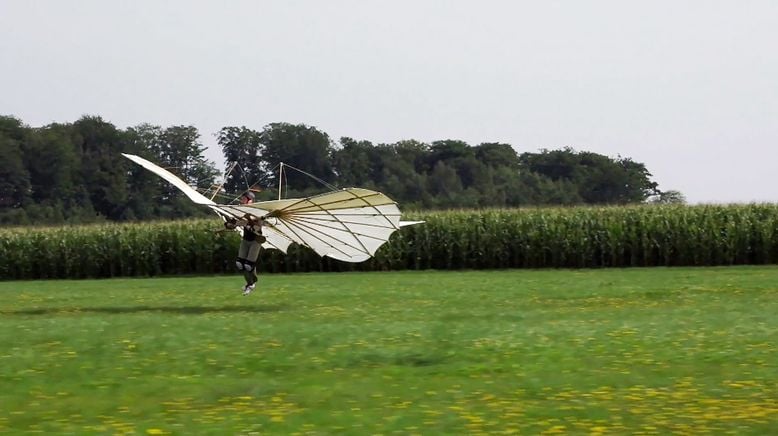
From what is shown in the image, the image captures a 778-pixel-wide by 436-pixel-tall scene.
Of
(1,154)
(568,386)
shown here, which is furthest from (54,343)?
(1,154)

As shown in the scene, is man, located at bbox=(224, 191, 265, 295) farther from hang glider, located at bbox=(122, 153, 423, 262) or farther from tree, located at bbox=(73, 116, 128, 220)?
tree, located at bbox=(73, 116, 128, 220)

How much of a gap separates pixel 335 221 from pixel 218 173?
5996 cm

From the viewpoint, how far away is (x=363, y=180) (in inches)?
3809

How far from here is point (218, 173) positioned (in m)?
82.1

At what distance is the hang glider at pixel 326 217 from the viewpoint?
21781mm

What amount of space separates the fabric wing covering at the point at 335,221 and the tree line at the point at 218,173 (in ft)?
177

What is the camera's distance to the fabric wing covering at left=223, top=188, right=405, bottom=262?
71.6ft

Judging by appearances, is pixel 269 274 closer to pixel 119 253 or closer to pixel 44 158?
pixel 119 253

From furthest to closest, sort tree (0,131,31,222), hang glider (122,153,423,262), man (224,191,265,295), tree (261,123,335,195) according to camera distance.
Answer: tree (0,131,31,222) → tree (261,123,335,195) → man (224,191,265,295) → hang glider (122,153,423,262)

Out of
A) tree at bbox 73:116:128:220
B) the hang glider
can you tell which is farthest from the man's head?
tree at bbox 73:116:128:220

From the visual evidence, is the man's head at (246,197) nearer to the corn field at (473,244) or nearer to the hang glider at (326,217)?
the hang glider at (326,217)

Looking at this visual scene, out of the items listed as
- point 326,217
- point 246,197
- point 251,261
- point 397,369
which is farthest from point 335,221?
point 397,369

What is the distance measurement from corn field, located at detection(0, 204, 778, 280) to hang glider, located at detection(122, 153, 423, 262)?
66.9ft

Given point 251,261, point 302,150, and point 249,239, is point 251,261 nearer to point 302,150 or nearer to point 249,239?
point 249,239
